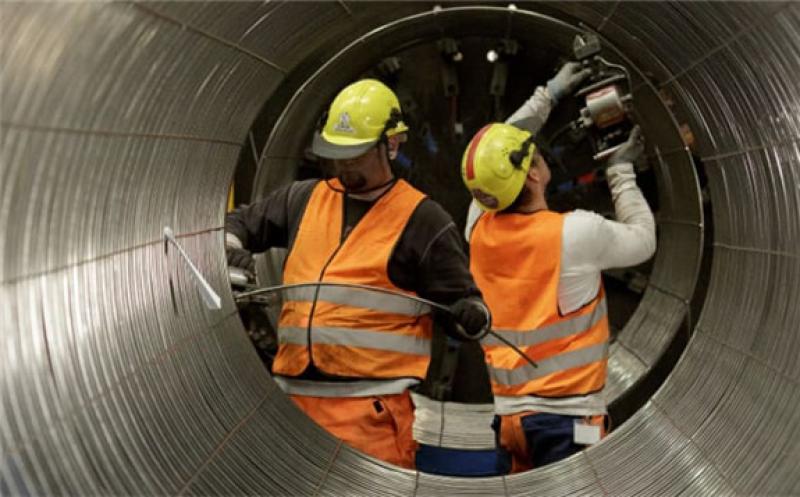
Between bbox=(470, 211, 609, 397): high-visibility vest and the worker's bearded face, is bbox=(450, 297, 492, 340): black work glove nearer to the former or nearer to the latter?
bbox=(470, 211, 609, 397): high-visibility vest

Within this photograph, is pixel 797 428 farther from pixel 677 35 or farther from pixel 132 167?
pixel 132 167

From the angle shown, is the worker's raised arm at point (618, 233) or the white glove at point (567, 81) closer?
the worker's raised arm at point (618, 233)

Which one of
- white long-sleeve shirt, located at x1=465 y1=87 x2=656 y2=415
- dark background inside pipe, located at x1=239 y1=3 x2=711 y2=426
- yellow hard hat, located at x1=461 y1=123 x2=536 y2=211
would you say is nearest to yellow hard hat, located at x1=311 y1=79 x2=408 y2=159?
yellow hard hat, located at x1=461 y1=123 x2=536 y2=211

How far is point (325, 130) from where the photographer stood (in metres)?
3.68

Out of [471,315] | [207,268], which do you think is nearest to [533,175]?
[471,315]

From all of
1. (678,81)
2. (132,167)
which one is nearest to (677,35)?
(678,81)

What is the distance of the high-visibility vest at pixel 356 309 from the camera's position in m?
3.46

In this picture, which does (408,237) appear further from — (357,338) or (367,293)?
(357,338)

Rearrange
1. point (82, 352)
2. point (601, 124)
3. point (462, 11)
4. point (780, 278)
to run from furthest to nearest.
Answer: point (462, 11)
point (601, 124)
point (780, 278)
point (82, 352)

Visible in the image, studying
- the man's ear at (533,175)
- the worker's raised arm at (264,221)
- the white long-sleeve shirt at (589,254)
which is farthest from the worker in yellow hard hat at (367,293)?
the man's ear at (533,175)

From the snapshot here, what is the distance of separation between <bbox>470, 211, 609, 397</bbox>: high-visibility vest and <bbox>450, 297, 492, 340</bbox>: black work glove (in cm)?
22

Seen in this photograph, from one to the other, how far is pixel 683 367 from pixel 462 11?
204cm

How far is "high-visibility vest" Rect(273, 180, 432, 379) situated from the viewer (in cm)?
346

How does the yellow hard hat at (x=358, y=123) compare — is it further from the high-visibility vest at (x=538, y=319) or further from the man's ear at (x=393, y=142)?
the high-visibility vest at (x=538, y=319)
